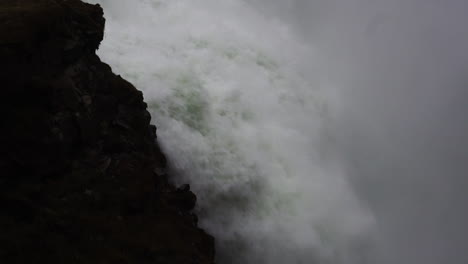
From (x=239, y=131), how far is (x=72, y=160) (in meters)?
10.7

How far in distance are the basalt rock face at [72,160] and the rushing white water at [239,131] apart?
3.90m

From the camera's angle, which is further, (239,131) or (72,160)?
(239,131)

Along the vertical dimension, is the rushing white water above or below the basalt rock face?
above

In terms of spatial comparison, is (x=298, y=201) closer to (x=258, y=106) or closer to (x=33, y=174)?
(x=258, y=106)

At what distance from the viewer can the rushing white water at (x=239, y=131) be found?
754 inches

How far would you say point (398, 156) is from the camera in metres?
38.4

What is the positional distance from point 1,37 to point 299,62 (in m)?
24.2

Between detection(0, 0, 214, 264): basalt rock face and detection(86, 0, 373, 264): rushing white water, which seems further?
detection(86, 0, 373, 264): rushing white water

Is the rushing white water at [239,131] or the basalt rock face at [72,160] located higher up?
the rushing white water at [239,131]

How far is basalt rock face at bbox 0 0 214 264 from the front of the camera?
1095 cm

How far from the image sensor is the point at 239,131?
22281 millimetres

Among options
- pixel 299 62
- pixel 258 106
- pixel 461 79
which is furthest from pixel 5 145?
pixel 461 79

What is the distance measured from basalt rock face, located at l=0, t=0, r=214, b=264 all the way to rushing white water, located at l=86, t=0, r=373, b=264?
3.90 metres

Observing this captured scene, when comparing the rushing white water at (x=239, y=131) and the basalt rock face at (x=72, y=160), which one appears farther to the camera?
the rushing white water at (x=239, y=131)
